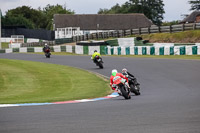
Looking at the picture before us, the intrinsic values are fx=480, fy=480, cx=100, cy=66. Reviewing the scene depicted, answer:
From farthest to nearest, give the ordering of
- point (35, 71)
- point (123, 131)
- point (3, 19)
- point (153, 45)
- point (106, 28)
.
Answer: point (3, 19), point (106, 28), point (153, 45), point (35, 71), point (123, 131)

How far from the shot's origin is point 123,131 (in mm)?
8234

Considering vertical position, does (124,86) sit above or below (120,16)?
below

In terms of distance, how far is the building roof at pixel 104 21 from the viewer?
102 meters

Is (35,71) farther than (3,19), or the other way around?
(3,19)

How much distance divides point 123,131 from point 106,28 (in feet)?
311

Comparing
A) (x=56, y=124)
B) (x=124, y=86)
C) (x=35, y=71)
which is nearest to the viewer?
(x=56, y=124)

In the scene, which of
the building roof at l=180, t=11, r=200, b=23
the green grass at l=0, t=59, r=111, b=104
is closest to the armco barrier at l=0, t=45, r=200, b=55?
the green grass at l=0, t=59, r=111, b=104

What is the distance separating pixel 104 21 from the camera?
103375 millimetres

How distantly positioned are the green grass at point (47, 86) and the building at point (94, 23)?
75187 millimetres

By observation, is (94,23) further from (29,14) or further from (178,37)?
(178,37)

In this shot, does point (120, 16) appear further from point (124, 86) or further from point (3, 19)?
point (124, 86)

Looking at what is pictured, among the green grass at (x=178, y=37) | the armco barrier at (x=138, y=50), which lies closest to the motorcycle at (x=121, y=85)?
the armco barrier at (x=138, y=50)

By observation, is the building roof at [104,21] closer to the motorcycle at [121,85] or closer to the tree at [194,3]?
the tree at [194,3]

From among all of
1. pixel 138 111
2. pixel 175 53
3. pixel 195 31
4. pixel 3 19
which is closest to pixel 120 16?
pixel 3 19
